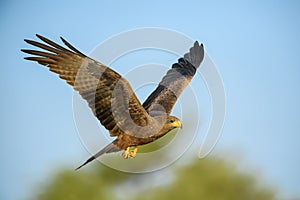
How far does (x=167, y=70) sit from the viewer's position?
13.9 meters

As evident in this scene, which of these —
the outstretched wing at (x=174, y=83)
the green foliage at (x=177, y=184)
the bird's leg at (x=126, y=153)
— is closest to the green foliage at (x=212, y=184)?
the green foliage at (x=177, y=184)

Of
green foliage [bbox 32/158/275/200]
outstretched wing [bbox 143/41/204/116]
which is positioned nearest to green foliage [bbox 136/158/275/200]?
green foliage [bbox 32/158/275/200]

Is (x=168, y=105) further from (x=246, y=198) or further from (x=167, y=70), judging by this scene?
(x=246, y=198)

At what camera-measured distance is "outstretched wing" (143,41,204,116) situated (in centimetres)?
1202

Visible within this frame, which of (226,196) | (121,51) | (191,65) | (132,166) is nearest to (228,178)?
(226,196)

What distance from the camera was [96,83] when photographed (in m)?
10.2

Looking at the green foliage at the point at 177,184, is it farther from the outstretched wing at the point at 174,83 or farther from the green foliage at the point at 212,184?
the outstretched wing at the point at 174,83

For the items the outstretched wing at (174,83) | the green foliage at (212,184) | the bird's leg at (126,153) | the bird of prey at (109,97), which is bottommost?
the bird's leg at (126,153)

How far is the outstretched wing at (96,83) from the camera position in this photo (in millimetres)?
9891

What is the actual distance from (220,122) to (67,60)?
14.9 feet

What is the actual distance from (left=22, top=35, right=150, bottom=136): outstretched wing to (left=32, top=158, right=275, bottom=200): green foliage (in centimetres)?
2088

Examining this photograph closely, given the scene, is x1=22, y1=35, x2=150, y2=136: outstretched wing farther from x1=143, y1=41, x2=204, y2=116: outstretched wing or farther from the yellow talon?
x1=143, y1=41, x2=204, y2=116: outstretched wing

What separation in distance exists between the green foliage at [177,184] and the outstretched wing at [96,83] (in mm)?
20881

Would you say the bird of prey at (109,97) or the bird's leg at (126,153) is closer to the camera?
the bird of prey at (109,97)
